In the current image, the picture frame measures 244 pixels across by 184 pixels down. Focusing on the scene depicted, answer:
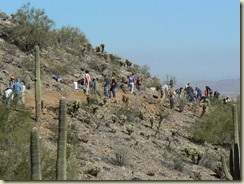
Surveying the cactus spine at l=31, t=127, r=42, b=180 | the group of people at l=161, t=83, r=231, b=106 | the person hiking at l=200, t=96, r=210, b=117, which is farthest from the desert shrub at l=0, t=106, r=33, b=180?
the group of people at l=161, t=83, r=231, b=106

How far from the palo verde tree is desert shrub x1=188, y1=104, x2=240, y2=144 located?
11.2m

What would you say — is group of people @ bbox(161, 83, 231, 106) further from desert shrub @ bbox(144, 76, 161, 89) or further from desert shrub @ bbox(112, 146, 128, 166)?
desert shrub @ bbox(112, 146, 128, 166)

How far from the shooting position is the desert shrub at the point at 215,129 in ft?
79.5

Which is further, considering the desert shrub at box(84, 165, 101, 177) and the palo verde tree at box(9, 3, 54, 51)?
the palo verde tree at box(9, 3, 54, 51)

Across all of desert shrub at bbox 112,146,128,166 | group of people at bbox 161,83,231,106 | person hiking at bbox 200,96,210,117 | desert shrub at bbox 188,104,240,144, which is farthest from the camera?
group of people at bbox 161,83,231,106

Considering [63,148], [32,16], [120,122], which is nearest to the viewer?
[63,148]

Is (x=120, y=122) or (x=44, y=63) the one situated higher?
(x=44, y=63)

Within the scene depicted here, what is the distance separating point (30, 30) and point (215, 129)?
12.9 meters

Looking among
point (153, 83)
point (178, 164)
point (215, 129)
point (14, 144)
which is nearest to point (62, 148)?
point (14, 144)

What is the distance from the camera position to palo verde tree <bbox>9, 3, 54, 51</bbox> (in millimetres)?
31359

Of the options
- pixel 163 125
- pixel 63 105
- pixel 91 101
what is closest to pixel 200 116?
pixel 163 125

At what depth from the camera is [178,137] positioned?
79.1 feet

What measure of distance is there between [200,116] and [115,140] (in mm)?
9631

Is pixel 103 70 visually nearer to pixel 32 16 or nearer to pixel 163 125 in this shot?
pixel 32 16
